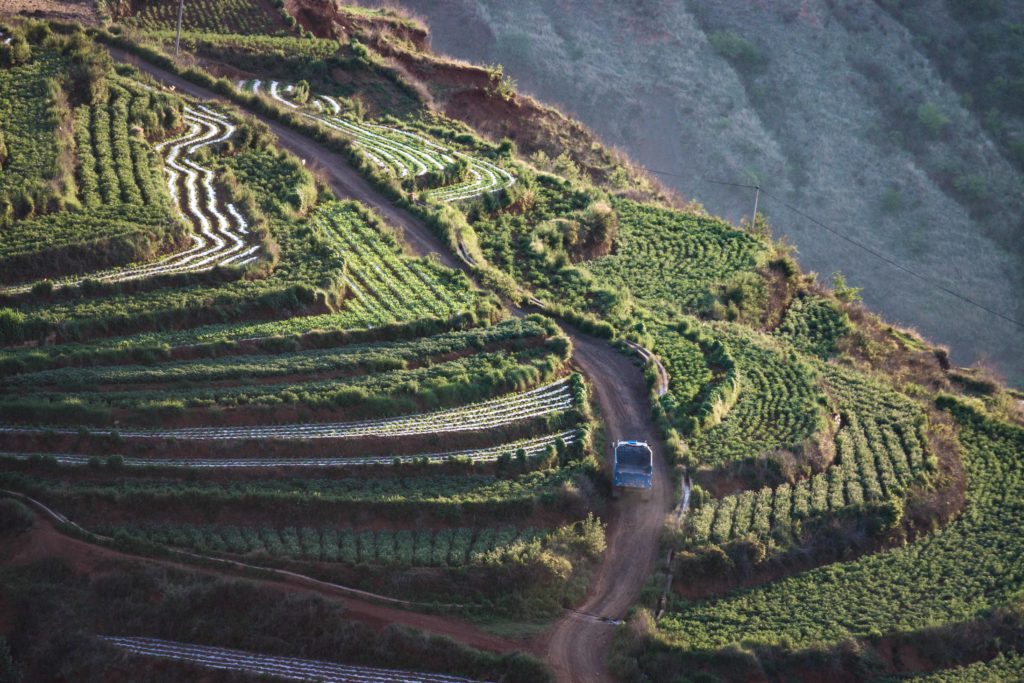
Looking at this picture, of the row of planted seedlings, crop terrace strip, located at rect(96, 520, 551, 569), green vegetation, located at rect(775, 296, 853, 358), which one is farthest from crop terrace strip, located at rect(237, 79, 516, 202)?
crop terrace strip, located at rect(96, 520, 551, 569)

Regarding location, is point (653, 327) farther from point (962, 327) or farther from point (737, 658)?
point (962, 327)

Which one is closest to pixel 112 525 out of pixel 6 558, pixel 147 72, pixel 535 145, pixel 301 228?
pixel 6 558

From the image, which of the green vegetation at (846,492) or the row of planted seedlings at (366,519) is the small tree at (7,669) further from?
the green vegetation at (846,492)

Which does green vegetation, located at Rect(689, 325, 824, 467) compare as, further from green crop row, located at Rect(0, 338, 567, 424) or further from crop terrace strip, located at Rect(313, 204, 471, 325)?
crop terrace strip, located at Rect(313, 204, 471, 325)

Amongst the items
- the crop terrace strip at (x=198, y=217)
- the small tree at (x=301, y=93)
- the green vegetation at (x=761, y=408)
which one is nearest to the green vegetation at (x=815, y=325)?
the green vegetation at (x=761, y=408)

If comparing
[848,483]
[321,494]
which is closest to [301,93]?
[321,494]

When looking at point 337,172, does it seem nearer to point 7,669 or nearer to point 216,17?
point 216,17
